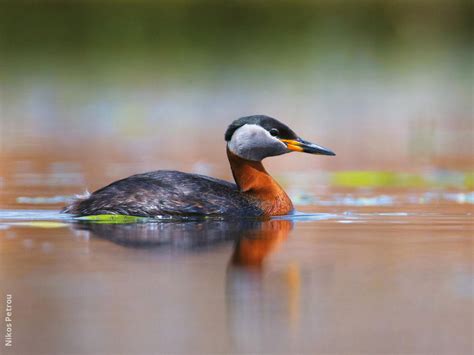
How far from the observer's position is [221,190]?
1230 cm

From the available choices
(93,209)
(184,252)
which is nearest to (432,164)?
(93,209)

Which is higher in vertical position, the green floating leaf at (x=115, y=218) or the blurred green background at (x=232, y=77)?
the blurred green background at (x=232, y=77)

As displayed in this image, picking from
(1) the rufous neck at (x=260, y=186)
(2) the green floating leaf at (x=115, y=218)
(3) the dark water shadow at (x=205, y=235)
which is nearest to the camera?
(3) the dark water shadow at (x=205, y=235)

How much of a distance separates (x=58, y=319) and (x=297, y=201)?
6.57 metres

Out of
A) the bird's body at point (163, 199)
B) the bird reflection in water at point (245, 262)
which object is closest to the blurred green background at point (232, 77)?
the bird's body at point (163, 199)

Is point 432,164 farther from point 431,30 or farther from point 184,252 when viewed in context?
point 431,30

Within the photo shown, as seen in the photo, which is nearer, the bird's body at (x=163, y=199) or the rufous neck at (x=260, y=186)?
the bird's body at (x=163, y=199)

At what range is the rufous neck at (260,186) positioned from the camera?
12.5 m

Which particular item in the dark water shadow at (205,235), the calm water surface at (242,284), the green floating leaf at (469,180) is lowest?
the calm water surface at (242,284)

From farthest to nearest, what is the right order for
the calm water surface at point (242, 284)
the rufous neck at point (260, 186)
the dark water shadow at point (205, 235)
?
1. the rufous neck at point (260, 186)
2. the dark water shadow at point (205, 235)
3. the calm water surface at point (242, 284)

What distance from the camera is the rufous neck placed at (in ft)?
41.0

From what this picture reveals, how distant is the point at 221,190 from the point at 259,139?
809 mm

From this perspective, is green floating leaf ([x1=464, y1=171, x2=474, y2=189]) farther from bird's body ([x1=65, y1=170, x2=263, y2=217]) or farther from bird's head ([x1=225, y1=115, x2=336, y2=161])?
bird's body ([x1=65, y1=170, x2=263, y2=217])

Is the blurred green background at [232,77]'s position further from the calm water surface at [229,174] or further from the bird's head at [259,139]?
the bird's head at [259,139]
